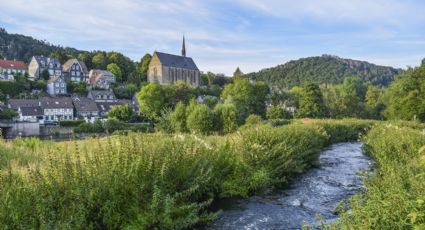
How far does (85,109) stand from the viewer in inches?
3081

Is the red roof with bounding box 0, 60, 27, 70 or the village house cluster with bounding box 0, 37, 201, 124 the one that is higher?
the red roof with bounding box 0, 60, 27, 70

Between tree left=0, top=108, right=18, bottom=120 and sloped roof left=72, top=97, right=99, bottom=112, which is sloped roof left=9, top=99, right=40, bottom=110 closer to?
tree left=0, top=108, right=18, bottom=120

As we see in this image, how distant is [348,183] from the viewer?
1150 cm

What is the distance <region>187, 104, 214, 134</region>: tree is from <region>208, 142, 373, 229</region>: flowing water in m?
21.5

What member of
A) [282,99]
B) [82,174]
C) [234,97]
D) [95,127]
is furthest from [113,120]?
[82,174]

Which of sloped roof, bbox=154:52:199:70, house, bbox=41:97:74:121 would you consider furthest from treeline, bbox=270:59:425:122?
house, bbox=41:97:74:121

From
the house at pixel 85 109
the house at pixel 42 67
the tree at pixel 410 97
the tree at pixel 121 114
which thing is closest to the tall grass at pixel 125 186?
the tree at pixel 410 97

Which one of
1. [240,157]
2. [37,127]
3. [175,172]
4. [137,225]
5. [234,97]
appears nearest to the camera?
[137,225]

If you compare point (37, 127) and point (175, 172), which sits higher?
point (175, 172)

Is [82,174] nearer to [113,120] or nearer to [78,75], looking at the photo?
[113,120]

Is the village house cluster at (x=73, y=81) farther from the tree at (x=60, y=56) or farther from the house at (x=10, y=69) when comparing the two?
the tree at (x=60, y=56)

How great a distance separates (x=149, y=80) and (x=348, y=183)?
10494cm

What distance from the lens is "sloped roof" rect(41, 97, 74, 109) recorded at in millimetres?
74125

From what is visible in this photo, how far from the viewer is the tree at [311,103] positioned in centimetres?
6156
